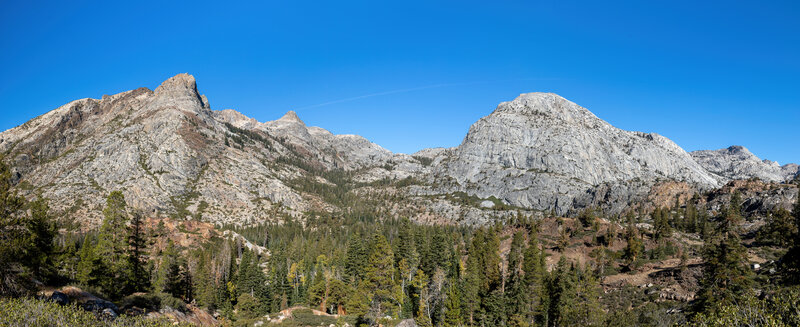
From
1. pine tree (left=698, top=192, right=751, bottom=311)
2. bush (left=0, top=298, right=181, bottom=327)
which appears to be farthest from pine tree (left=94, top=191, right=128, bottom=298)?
pine tree (left=698, top=192, right=751, bottom=311)

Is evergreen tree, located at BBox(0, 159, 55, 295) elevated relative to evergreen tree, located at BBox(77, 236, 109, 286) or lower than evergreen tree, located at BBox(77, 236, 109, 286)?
elevated

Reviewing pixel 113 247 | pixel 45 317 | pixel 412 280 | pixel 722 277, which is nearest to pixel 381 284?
pixel 412 280

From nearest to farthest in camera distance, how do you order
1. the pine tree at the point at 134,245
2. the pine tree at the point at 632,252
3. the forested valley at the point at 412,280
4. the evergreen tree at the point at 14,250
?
1. the evergreen tree at the point at 14,250
2. the forested valley at the point at 412,280
3. the pine tree at the point at 134,245
4. the pine tree at the point at 632,252

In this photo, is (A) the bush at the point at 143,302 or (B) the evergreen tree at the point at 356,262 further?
(B) the evergreen tree at the point at 356,262

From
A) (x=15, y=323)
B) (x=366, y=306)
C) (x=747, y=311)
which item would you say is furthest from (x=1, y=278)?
(x=747, y=311)

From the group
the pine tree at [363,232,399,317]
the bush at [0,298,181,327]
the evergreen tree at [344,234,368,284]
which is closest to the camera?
the bush at [0,298,181,327]

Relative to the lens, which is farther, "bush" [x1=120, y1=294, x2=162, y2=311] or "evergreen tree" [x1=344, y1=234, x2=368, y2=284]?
"evergreen tree" [x1=344, y1=234, x2=368, y2=284]

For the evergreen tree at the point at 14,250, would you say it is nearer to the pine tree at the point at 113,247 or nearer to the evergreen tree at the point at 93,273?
the pine tree at the point at 113,247

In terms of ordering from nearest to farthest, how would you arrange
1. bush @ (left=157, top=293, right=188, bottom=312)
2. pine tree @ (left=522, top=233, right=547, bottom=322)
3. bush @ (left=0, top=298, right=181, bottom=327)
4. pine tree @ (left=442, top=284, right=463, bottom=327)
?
bush @ (left=0, top=298, right=181, bottom=327)
bush @ (left=157, top=293, right=188, bottom=312)
pine tree @ (left=442, top=284, right=463, bottom=327)
pine tree @ (left=522, top=233, right=547, bottom=322)

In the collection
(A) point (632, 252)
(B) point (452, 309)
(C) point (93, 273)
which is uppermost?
(A) point (632, 252)

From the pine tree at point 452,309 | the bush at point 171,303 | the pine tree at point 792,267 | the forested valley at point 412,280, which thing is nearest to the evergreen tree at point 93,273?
the forested valley at point 412,280

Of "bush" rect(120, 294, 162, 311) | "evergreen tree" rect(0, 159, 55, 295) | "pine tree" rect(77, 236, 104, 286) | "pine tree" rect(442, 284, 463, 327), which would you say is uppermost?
"evergreen tree" rect(0, 159, 55, 295)

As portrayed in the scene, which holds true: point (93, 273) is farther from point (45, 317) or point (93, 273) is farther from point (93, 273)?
point (45, 317)

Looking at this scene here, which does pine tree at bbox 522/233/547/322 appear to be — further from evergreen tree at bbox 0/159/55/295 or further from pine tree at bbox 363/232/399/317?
evergreen tree at bbox 0/159/55/295
